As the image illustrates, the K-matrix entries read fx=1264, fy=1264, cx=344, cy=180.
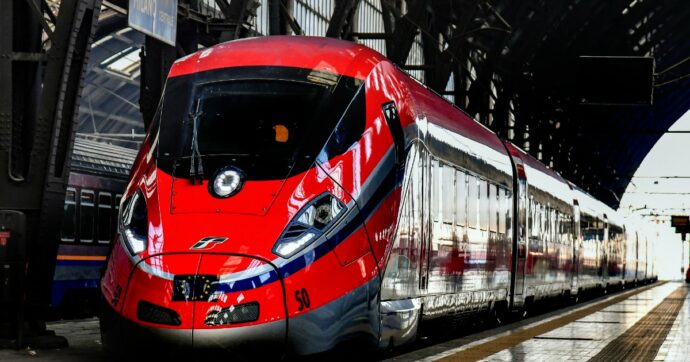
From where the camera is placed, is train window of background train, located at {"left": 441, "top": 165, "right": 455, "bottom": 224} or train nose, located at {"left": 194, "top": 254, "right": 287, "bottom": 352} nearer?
train nose, located at {"left": 194, "top": 254, "right": 287, "bottom": 352}

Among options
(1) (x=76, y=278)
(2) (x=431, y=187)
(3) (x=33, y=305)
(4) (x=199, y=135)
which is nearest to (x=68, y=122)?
(3) (x=33, y=305)

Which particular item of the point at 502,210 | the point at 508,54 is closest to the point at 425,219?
the point at 502,210

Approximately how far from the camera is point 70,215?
67.4 ft

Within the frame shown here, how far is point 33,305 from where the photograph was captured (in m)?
12.9

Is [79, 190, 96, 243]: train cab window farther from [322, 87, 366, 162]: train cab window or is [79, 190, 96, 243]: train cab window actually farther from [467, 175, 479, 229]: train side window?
[322, 87, 366, 162]: train cab window

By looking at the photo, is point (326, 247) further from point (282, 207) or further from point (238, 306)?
point (238, 306)

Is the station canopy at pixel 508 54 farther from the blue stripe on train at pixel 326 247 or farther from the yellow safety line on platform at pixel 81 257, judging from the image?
the blue stripe on train at pixel 326 247

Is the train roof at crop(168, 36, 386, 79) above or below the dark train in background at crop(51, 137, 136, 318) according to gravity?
above

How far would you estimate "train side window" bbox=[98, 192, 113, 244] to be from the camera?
21391 mm

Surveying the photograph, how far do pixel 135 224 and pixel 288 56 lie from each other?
2.15 metres

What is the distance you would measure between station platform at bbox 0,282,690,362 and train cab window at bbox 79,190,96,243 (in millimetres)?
3509

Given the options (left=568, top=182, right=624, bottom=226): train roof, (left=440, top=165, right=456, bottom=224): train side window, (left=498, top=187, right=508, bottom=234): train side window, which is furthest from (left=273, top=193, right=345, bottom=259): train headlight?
(left=568, top=182, right=624, bottom=226): train roof

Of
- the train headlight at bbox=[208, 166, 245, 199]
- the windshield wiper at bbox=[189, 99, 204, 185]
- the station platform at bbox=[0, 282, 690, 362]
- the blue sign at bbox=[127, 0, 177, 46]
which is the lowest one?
the station platform at bbox=[0, 282, 690, 362]

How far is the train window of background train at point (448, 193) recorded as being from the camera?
13822 millimetres
